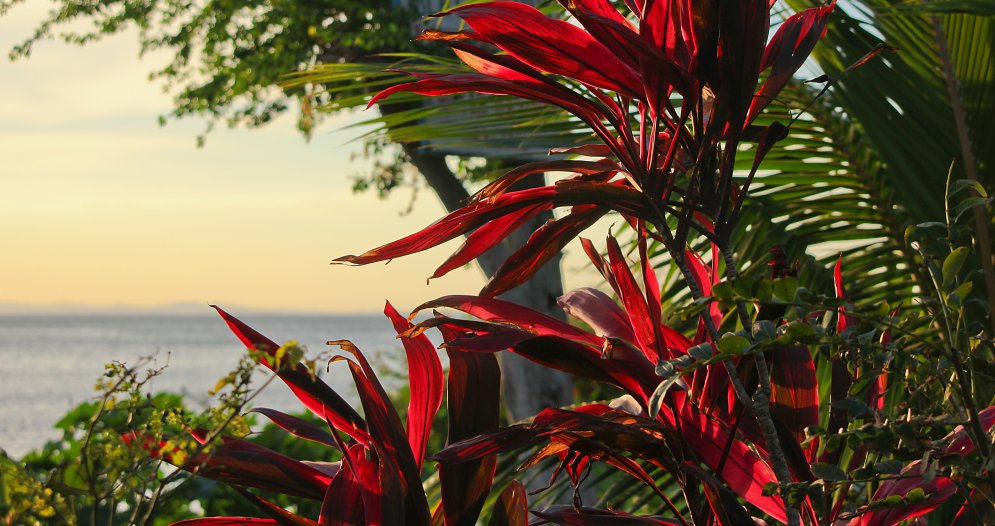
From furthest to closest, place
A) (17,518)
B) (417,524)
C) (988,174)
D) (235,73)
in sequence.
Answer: (235,73) < (988,174) < (417,524) < (17,518)

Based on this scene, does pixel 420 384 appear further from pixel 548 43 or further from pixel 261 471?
pixel 548 43

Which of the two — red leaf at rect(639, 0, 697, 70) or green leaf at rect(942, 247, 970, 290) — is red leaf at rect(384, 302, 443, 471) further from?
green leaf at rect(942, 247, 970, 290)

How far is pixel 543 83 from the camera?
3.33 ft

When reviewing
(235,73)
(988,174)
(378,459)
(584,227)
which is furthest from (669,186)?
(235,73)

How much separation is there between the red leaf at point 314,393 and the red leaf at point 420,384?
0.07m

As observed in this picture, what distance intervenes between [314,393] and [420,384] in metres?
0.13

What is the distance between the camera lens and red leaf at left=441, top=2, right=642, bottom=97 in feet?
3.03

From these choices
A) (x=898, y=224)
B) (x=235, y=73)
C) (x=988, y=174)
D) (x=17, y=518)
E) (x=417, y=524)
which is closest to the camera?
(x=17, y=518)

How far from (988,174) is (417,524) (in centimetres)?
188

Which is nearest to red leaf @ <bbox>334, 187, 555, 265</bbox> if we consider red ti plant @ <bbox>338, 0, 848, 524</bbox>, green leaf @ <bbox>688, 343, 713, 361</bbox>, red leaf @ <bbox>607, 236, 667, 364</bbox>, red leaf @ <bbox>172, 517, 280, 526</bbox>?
red ti plant @ <bbox>338, 0, 848, 524</bbox>

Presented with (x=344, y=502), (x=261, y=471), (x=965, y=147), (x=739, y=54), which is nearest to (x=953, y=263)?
(x=739, y=54)

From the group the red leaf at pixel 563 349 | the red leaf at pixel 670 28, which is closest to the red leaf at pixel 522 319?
the red leaf at pixel 563 349

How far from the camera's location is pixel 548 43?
3.10ft

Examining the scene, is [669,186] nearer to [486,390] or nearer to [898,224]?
[486,390]
